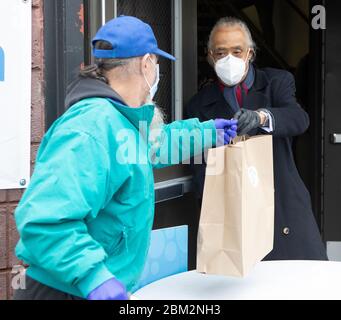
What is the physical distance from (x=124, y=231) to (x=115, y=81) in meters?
0.43

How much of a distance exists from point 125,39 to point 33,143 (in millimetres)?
893

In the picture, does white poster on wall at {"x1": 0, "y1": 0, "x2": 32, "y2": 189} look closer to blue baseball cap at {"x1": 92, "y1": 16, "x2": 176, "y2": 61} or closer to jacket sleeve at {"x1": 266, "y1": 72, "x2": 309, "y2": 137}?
blue baseball cap at {"x1": 92, "y1": 16, "x2": 176, "y2": 61}

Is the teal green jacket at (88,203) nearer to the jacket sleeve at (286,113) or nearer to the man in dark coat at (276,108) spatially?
the jacket sleeve at (286,113)

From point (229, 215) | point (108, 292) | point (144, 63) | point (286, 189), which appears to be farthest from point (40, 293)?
point (286, 189)

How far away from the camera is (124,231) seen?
4.87 feet

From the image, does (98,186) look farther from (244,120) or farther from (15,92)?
(15,92)

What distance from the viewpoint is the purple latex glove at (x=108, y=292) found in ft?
4.34

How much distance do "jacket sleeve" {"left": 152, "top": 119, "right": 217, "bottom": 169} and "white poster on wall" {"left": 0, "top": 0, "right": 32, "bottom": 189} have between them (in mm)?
556

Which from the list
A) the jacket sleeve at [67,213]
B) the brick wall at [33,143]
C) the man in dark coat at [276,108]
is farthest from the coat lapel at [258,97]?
the jacket sleeve at [67,213]

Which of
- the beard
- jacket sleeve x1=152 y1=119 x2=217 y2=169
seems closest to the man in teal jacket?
the beard

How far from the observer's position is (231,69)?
252 centimetres

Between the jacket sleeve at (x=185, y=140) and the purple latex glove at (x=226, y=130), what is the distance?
0.02 m
